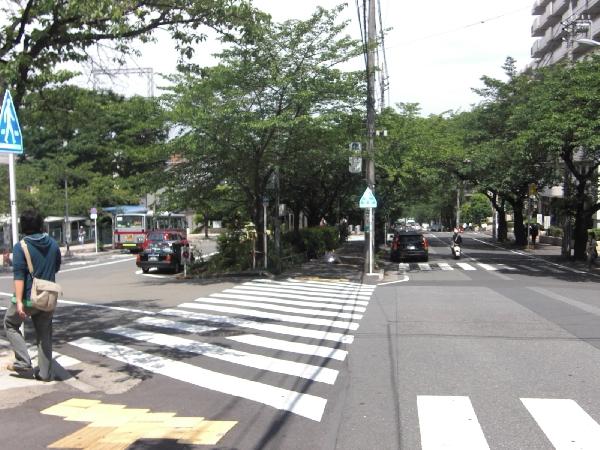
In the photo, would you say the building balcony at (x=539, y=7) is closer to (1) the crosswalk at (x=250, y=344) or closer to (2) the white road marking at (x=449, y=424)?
(1) the crosswalk at (x=250, y=344)

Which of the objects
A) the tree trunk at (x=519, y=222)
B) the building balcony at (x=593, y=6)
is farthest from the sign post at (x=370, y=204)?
the building balcony at (x=593, y=6)

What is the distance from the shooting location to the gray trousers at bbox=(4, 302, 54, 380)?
654cm

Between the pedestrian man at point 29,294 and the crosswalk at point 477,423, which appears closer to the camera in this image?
the crosswalk at point 477,423

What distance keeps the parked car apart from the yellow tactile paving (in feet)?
61.7

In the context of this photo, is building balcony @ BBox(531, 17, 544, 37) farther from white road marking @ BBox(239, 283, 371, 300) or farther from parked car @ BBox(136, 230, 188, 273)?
white road marking @ BBox(239, 283, 371, 300)

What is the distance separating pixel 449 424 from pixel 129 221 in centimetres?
3907

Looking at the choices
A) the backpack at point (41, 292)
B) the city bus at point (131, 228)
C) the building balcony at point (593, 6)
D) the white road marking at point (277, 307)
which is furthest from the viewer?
the building balcony at point (593, 6)

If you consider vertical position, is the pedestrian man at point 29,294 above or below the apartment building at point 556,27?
below

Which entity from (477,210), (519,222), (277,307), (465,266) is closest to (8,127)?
(277,307)

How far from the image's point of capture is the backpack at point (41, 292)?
629cm

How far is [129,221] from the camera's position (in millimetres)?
41969

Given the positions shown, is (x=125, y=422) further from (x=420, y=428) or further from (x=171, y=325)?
(x=171, y=325)

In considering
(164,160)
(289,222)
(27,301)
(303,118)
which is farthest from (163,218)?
(27,301)

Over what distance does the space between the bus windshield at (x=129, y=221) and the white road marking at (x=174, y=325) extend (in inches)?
1220
